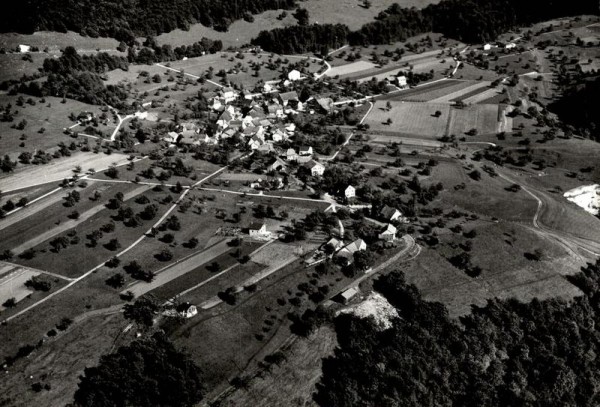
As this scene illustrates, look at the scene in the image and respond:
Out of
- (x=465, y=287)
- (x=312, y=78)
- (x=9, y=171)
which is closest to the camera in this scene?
(x=465, y=287)

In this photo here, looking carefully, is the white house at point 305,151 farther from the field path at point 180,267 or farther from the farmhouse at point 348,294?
the farmhouse at point 348,294

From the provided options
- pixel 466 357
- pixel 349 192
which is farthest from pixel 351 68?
pixel 466 357

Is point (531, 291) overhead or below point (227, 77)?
below

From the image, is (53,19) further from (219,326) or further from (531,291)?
(531,291)

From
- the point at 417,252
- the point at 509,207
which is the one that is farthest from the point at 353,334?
the point at 509,207

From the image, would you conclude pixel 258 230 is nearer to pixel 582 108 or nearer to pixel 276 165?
pixel 276 165

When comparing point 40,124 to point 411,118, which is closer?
point 40,124
